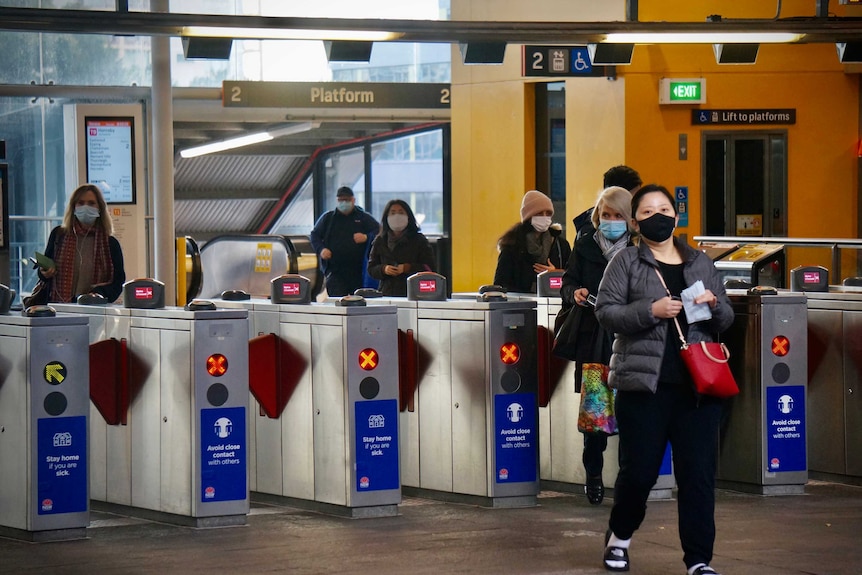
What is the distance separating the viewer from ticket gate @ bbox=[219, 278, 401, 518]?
7.16 metres

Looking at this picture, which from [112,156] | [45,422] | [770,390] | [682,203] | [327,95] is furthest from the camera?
[327,95]

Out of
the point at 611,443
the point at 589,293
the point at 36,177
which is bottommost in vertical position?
the point at 611,443

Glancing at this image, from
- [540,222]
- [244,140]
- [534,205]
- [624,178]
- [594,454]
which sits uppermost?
[244,140]

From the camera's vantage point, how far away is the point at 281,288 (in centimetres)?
755

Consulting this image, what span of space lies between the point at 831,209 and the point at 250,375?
913 cm

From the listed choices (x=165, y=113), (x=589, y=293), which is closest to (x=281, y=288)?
(x=589, y=293)

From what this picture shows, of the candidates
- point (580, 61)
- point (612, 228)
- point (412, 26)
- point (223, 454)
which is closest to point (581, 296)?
point (612, 228)

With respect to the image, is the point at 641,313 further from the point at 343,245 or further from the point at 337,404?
the point at 343,245

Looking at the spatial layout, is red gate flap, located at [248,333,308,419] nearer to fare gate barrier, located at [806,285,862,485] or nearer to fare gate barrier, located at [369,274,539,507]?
fare gate barrier, located at [369,274,539,507]

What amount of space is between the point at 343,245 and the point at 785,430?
518 centimetres

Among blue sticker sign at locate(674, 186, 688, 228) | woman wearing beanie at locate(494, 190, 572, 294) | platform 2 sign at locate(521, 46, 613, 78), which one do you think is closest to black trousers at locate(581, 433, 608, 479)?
woman wearing beanie at locate(494, 190, 572, 294)

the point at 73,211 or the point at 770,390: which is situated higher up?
the point at 73,211

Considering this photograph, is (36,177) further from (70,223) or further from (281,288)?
(281,288)

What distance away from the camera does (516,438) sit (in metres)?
7.54
